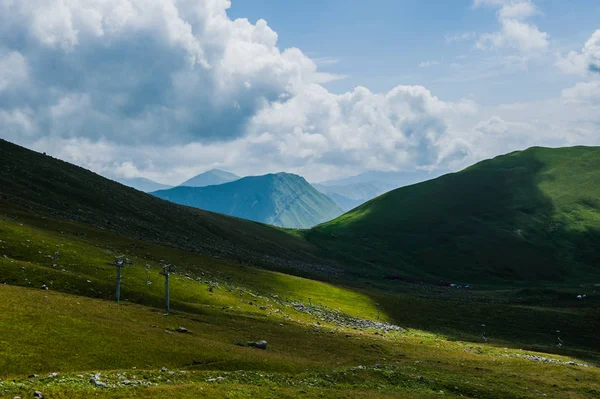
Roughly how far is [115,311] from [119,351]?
14.4 m

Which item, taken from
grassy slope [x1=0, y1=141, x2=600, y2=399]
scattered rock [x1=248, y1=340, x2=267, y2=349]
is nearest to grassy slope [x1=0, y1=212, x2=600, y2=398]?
grassy slope [x1=0, y1=141, x2=600, y2=399]

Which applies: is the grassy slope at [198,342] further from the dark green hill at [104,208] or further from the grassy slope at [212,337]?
the dark green hill at [104,208]

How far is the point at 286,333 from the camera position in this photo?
6381 centimetres

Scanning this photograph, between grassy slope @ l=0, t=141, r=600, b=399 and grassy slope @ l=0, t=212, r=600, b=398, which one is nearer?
grassy slope @ l=0, t=212, r=600, b=398

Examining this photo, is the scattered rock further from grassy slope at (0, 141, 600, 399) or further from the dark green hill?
the dark green hill

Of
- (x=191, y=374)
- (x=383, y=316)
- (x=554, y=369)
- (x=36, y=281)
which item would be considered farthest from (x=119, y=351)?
(x=383, y=316)

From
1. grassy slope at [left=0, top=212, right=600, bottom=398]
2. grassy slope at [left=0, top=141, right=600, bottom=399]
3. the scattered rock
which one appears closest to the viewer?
grassy slope at [left=0, top=212, right=600, bottom=398]

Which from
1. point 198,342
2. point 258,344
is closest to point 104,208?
point 258,344

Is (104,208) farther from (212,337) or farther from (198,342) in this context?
(198,342)

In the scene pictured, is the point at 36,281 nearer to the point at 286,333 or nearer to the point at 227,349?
the point at 227,349

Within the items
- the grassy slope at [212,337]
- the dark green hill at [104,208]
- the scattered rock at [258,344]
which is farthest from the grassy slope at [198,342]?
the dark green hill at [104,208]

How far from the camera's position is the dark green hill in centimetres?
12273

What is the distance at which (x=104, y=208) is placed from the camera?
482ft

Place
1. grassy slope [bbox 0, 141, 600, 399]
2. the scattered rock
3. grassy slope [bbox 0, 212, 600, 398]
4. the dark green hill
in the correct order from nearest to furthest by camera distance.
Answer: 1. grassy slope [bbox 0, 212, 600, 398]
2. grassy slope [bbox 0, 141, 600, 399]
3. the scattered rock
4. the dark green hill
